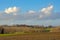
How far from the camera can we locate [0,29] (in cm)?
7050

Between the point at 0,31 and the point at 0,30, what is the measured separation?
1052mm

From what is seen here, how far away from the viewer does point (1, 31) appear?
68.2 metres

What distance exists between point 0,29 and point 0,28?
941mm

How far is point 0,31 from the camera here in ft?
223

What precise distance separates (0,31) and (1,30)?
1.00 metres

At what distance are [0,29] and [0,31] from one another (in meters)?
2.71

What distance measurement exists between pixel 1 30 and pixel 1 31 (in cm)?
65

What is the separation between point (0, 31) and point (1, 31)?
1.56 ft

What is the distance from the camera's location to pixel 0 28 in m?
71.4

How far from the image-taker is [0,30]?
68.9 meters

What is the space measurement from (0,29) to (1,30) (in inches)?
71.3

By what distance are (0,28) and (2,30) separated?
8.18 feet

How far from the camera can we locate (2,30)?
69188 millimetres
